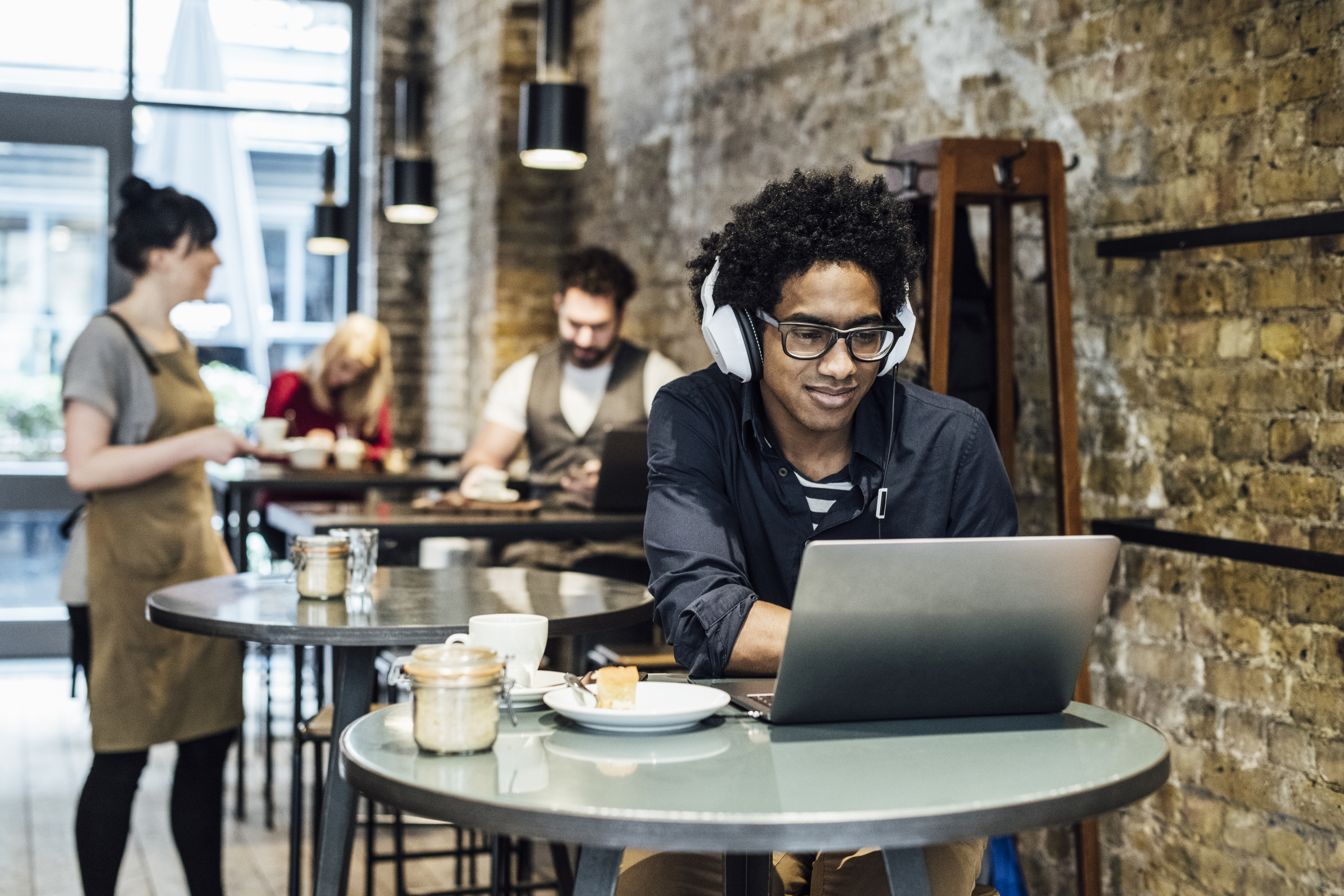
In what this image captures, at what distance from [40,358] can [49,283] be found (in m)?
0.36

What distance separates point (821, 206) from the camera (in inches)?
70.1

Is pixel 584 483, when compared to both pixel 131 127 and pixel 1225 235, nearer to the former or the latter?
pixel 1225 235

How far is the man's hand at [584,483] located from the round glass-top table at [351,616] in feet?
3.46

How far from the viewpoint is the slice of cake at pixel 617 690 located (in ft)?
4.52

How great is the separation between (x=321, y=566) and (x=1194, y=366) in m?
1.63

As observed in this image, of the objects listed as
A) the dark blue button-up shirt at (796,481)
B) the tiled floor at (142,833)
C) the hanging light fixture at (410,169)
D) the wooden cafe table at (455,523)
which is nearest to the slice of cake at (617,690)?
the dark blue button-up shirt at (796,481)

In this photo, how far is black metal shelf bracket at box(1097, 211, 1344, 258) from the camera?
2.17 metres

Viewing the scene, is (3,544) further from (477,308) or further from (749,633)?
(749,633)

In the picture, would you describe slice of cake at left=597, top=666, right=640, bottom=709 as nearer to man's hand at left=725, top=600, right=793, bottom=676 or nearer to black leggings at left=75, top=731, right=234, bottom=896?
man's hand at left=725, top=600, right=793, bottom=676

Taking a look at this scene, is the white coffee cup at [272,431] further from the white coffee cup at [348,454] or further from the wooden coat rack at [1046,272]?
the wooden coat rack at [1046,272]

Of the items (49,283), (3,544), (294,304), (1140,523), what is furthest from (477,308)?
(1140,523)

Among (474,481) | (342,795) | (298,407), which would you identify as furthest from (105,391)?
(298,407)

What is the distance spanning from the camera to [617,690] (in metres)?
1.38

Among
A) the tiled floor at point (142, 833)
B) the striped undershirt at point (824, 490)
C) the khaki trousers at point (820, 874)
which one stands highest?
the striped undershirt at point (824, 490)
